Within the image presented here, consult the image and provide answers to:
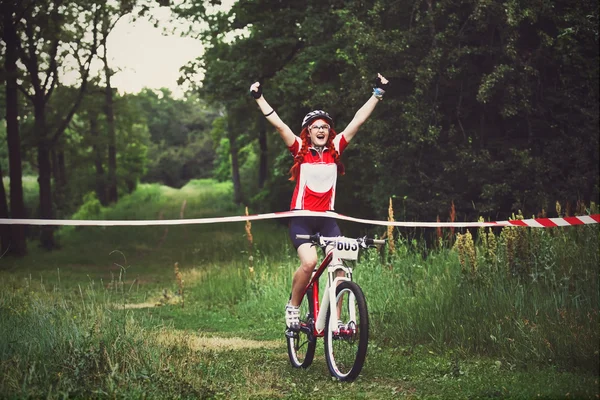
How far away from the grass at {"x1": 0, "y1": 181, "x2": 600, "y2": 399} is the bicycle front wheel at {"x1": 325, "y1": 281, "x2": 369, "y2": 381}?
17cm

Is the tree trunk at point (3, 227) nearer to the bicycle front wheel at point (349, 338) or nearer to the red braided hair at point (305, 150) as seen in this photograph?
the red braided hair at point (305, 150)

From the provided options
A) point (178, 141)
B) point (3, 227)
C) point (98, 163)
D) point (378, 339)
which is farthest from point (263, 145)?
point (178, 141)

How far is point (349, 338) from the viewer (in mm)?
6887

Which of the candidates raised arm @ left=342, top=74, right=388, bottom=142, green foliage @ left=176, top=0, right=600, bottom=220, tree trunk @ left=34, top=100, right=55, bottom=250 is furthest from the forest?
raised arm @ left=342, top=74, right=388, bottom=142

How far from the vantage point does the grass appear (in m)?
6.48

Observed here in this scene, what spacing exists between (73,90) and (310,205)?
27.0 metres

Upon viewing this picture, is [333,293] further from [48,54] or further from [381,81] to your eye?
[48,54]

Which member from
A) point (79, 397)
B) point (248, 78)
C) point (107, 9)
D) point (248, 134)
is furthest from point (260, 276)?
point (248, 134)

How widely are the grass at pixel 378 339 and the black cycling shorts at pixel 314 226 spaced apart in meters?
1.32

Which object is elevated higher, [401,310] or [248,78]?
[248,78]

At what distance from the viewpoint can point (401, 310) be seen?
9.61m

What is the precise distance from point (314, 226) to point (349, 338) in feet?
4.24

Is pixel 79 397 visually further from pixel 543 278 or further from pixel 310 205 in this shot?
pixel 543 278

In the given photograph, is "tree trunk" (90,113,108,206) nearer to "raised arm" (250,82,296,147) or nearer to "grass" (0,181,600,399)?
"grass" (0,181,600,399)
